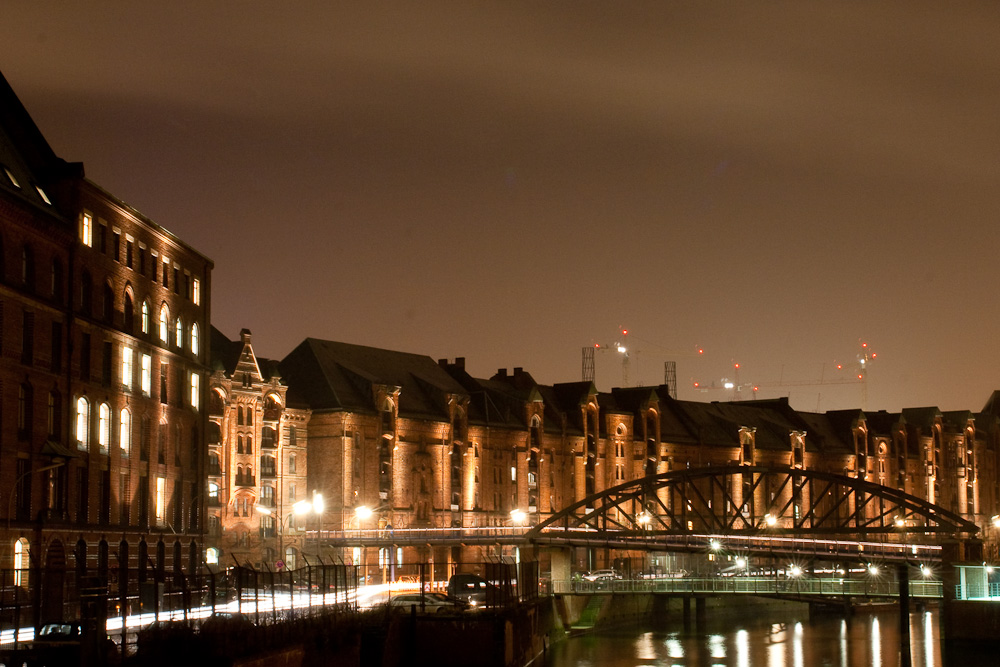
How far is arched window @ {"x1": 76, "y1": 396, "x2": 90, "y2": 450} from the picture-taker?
75750mm

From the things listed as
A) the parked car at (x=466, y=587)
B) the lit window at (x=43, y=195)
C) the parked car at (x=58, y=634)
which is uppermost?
the lit window at (x=43, y=195)

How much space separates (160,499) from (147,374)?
730cm

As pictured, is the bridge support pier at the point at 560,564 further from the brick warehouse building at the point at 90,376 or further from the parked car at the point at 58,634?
the parked car at the point at 58,634

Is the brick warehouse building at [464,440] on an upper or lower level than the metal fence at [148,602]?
upper

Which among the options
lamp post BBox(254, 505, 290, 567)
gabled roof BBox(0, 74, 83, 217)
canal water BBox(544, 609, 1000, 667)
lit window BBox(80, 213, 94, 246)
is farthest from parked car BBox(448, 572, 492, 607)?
lamp post BBox(254, 505, 290, 567)

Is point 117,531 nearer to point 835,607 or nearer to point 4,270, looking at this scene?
point 4,270

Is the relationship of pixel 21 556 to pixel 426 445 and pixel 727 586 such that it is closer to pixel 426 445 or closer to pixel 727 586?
pixel 727 586

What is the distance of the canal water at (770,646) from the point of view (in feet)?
275

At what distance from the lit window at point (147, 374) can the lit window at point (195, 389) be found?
7.30 m

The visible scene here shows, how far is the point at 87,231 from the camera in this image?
78.2 metres

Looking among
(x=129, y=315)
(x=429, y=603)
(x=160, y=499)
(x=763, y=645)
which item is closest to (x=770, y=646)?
(x=763, y=645)

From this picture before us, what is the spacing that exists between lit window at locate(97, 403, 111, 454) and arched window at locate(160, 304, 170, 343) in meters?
9.78

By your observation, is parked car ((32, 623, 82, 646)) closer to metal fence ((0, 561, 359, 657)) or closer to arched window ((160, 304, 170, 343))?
metal fence ((0, 561, 359, 657))

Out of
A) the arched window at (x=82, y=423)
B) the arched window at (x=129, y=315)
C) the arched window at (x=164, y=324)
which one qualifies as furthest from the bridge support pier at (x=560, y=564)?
the arched window at (x=82, y=423)
